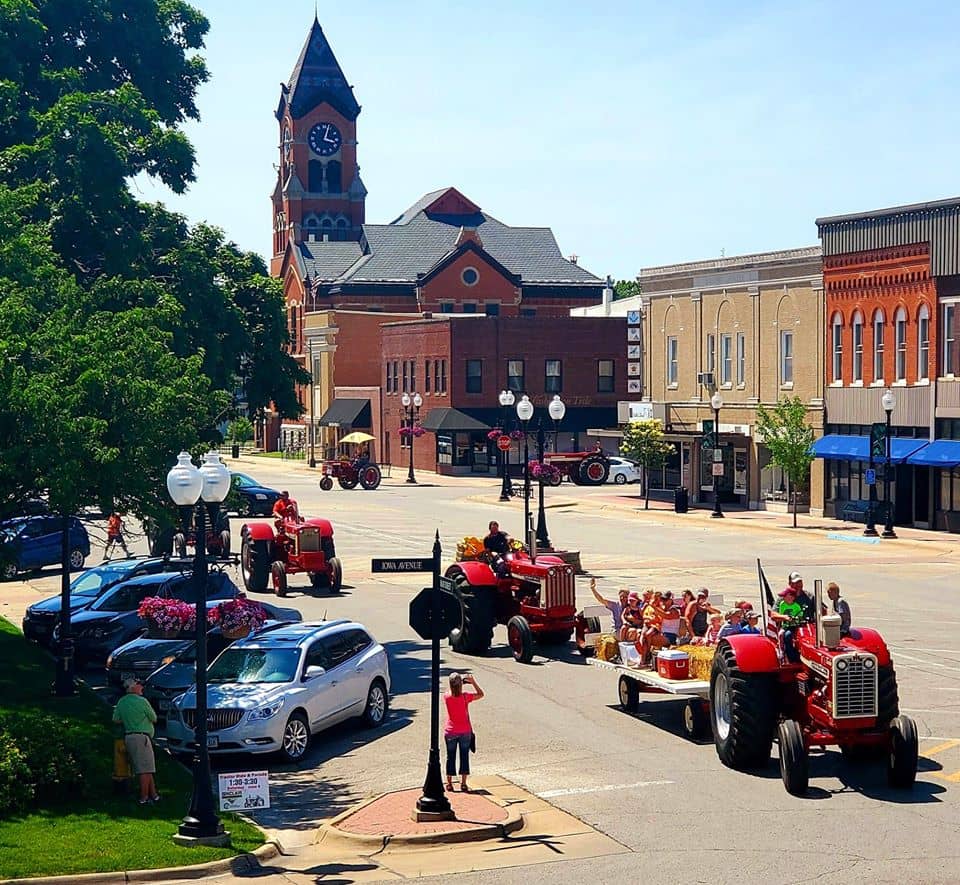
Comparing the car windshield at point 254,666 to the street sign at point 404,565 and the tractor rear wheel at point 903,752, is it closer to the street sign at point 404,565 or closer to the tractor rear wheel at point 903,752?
the street sign at point 404,565

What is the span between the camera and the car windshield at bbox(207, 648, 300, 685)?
68.6 ft

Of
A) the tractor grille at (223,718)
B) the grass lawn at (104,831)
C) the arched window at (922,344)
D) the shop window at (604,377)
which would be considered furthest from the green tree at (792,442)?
the grass lawn at (104,831)

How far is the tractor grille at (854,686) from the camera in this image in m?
17.7

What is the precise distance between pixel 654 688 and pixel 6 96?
1656cm

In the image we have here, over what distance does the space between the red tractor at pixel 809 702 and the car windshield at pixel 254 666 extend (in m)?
5.66

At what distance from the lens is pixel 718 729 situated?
1962 cm

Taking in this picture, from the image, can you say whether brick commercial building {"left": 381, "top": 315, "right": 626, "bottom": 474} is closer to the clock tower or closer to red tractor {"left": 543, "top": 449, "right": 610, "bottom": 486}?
red tractor {"left": 543, "top": 449, "right": 610, "bottom": 486}

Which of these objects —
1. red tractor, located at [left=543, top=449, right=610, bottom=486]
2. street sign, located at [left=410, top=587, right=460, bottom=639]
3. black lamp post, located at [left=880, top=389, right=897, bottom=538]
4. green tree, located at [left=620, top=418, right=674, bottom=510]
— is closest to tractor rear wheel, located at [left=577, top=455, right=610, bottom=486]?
red tractor, located at [left=543, top=449, right=610, bottom=486]

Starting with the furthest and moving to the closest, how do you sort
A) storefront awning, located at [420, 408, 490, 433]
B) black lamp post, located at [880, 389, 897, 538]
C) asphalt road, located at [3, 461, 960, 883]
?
storefront awning, located at [420, 408, 490, 433] < black lamp post, located at [880, 389, 897, 538] < asphalt road, located at [3, 461, 960, 883]

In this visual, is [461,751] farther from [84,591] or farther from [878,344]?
[878,344]

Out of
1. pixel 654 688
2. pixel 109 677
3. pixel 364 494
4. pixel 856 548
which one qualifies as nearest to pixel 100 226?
pixel 109 677

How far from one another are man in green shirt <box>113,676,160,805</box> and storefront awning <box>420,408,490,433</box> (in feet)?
217

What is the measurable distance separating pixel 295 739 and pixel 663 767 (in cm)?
482

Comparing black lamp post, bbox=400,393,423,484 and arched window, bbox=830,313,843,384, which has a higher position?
arched window, bbox=830,313,843,384
